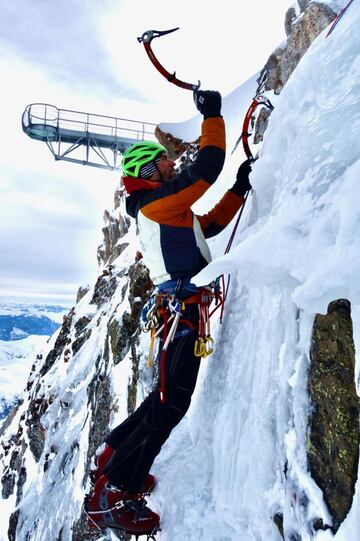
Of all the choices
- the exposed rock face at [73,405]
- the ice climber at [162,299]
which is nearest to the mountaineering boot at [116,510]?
the ice climber at [162,299]

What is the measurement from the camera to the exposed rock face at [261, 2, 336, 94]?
4.42m

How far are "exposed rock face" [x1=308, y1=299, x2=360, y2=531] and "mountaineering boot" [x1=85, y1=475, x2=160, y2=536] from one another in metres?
1.63

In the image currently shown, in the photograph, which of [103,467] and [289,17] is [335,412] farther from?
[289,17]

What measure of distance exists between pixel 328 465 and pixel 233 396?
1135 millimetres

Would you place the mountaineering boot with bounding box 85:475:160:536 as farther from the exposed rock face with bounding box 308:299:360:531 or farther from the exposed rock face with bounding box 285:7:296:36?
the exposed rock face with bounding box 285:7:296:36

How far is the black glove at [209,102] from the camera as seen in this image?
3.12 meters

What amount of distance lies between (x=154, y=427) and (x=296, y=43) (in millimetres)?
4886

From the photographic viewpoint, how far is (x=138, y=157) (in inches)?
137

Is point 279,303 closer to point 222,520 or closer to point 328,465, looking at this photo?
point 328,465

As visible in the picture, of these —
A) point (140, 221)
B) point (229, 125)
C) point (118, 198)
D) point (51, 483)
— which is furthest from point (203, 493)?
point (118, 198)

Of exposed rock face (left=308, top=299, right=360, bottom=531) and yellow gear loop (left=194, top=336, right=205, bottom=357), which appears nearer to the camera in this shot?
exposed rock face (left=308, top=299, right=360, bottom=531)

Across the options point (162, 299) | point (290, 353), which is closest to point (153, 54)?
point (162, 299)

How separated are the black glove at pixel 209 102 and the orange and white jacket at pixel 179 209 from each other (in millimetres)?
56

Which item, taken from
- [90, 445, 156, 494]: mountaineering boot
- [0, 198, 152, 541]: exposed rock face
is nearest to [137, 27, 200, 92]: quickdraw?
[90, 445, 156, 494]: mountaineering boot
